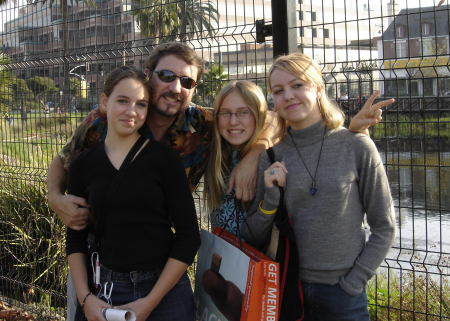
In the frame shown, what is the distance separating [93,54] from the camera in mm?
4133

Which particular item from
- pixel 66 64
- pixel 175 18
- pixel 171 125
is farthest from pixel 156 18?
pixel 171 125

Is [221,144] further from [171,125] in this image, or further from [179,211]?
[179,211]

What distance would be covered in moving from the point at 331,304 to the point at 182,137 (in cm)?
133

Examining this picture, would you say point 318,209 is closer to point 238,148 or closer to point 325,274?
point 325,274

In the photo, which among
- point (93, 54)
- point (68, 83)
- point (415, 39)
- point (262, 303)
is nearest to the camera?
point (262, 303)

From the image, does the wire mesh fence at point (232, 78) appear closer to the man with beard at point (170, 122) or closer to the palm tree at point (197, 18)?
the palm tree at point (197, 18)

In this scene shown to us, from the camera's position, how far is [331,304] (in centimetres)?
195

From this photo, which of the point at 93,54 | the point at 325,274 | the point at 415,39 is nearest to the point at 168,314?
the point at 325,274

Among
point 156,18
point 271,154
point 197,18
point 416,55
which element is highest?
point 156,18

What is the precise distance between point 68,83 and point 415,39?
359 cm

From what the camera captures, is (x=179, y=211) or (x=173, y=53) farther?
(x=173, y=53)

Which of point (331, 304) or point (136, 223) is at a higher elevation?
point (136, 223)

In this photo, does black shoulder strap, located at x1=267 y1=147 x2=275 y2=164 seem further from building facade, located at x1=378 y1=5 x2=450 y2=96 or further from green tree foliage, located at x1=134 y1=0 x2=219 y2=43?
green tree foliage, located at x1=134 y1=0 x2=219 y2=43

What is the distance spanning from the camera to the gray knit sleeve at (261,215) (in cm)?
199
